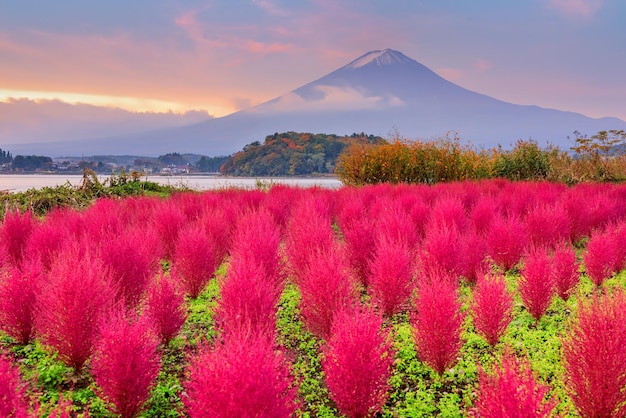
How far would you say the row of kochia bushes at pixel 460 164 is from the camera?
17.0 m

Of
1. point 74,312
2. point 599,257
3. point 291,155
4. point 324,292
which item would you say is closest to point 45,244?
point 74,312

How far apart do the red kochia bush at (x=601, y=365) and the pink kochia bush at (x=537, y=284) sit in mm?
1493

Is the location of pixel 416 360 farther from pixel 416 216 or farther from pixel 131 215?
pixel 131 215

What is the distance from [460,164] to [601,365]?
48.8ft

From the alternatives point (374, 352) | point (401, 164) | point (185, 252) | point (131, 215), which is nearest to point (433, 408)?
point (374, 352)

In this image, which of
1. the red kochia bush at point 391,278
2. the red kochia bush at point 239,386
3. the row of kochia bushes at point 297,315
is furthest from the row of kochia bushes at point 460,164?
the red kochia bush at point 239,386

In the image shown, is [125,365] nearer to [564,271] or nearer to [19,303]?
[19,303]

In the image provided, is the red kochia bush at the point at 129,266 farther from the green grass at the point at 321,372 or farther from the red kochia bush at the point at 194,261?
the green grass at the point at 321,372

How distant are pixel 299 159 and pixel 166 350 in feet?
105

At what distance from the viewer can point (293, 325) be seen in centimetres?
512

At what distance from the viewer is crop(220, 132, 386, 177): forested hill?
3550 cm

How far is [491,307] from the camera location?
4383 mm

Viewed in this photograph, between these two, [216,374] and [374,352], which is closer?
[216,374]

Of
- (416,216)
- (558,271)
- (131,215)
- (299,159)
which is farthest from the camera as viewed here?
(299,159)
